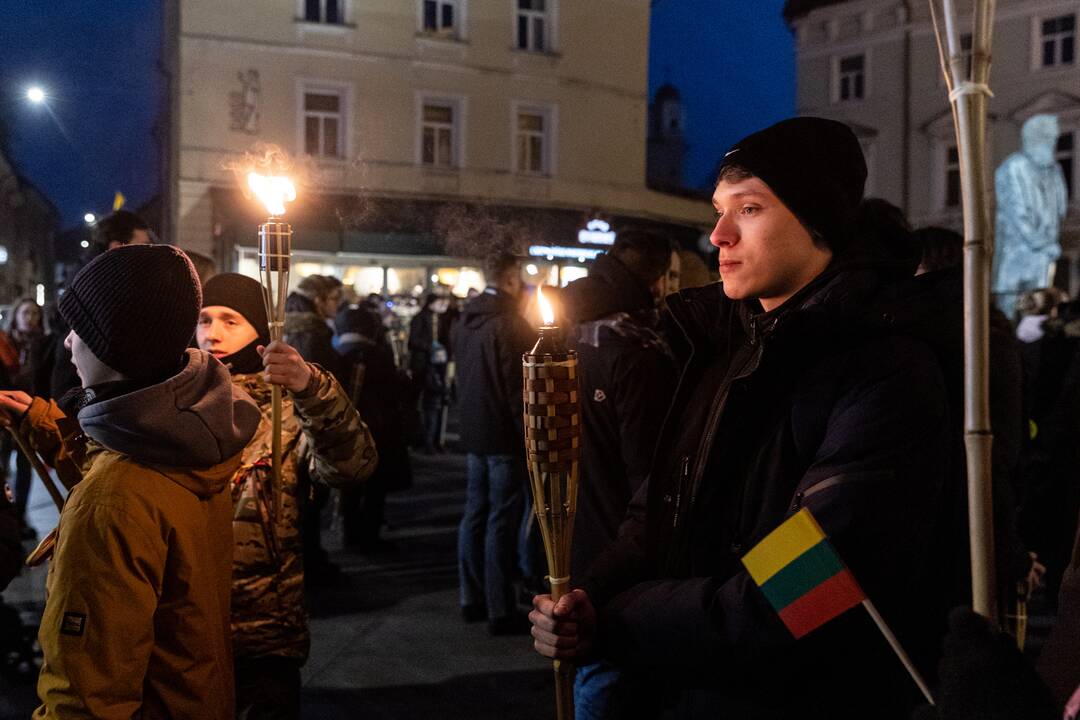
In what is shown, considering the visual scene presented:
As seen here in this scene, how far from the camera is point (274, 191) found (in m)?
2.95

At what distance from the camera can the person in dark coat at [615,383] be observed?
146 inches

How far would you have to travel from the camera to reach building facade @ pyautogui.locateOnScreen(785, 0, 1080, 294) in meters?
28.8

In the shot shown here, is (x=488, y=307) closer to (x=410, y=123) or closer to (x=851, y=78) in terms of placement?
(x=410, y=123)

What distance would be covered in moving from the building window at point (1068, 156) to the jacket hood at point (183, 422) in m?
31.6

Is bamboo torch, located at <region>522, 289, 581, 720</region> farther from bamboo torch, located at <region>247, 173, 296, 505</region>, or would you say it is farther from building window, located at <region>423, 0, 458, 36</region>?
building window, located at <region>423, 0, 458, 36</region>

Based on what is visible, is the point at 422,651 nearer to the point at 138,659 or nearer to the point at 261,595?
the point at 261,595

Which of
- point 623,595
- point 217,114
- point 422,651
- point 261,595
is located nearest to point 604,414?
point 261,595

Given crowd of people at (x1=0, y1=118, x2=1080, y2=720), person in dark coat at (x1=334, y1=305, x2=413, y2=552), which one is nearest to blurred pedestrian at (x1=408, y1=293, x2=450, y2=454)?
person in dark coat at (x1=334, y1=305, x2=413, y2=552)

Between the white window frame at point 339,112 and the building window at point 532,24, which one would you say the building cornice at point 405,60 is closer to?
the white window frame at point 339,112

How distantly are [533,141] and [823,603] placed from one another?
2271 centimetres

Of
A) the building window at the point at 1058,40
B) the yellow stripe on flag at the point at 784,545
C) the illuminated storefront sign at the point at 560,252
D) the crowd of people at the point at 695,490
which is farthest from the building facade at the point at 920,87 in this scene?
the yellow stripe on flag at the point at 784,545

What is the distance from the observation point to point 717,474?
174 centimetres

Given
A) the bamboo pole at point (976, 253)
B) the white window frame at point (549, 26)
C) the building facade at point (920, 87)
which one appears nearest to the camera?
the bamboo pole at point (976, 253)

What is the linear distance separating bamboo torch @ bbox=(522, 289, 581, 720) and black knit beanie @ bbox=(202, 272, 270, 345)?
1752 mm
